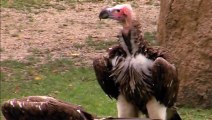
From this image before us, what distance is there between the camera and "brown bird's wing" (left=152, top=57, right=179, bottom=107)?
590 centimetres

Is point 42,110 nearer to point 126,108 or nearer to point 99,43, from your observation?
point 126,108

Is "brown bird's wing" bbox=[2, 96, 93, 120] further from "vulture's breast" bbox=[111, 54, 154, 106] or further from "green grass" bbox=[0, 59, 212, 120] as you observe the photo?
"green grass" bbox=[0, 59, 212, 120]

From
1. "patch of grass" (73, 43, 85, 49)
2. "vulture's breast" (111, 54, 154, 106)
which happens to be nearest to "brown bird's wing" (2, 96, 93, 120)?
"vulture's breast" (111, 54, 154, 106)

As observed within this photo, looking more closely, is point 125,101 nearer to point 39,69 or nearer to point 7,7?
point 39,69

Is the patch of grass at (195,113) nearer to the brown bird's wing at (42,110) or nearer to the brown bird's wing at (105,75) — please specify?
the brown bird's wing at (105,75)

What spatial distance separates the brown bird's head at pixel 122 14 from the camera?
19.2 ft

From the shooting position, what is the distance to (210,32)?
873cm

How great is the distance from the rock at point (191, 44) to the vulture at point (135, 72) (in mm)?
2644

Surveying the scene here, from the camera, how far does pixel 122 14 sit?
586 cm

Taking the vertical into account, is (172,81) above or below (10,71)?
above

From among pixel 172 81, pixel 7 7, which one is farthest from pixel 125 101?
pixel 7 7

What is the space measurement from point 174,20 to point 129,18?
3204 mm

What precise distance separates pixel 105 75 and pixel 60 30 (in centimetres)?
787

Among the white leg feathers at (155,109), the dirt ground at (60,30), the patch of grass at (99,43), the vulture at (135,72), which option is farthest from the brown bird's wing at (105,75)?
the patch of grass at (99,43)
